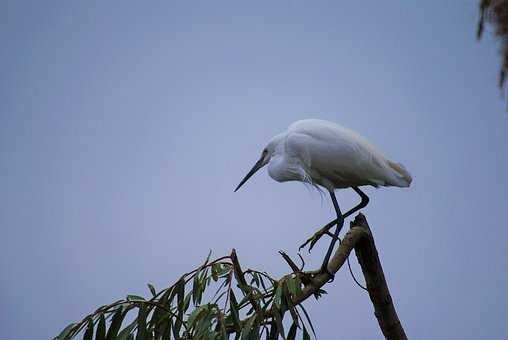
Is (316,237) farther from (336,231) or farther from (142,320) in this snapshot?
(142,320)

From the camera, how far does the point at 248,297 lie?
2.85 metres

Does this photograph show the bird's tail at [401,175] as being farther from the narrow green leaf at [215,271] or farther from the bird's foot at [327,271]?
the narrow green leaf at [215,271]

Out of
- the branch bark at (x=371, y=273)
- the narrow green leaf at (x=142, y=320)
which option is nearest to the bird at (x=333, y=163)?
the branch bark at (x=371, y=273)

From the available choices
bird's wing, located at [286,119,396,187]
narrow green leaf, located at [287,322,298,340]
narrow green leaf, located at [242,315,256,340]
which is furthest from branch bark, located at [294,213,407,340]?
bird's wing, located at [286,119,396,187]

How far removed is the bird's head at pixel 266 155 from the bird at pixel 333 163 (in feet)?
0.60

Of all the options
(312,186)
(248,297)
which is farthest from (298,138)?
(248,297)

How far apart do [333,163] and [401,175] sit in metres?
0.47

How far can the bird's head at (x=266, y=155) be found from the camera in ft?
15.3

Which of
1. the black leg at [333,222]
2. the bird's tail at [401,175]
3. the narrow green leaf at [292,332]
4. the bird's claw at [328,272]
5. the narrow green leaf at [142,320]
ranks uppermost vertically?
the bird's tail at [401,175]

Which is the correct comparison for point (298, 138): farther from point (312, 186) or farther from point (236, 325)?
point (236, 325)

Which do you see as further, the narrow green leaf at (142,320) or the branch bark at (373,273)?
the branch bark at (373,273)

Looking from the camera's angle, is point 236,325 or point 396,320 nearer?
point 236,325

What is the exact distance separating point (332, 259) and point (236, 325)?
76 centimetres

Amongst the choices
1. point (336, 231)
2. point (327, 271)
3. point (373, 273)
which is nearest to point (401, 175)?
point (336, 231)
